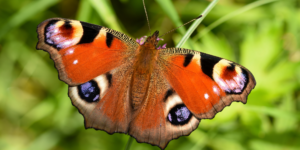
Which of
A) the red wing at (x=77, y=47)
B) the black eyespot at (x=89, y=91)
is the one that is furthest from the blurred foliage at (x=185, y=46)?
the black eyespot at (x=89, y=91)

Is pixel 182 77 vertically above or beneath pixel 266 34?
beneath

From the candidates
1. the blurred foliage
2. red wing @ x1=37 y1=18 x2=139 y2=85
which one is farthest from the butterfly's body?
the blurred foliage

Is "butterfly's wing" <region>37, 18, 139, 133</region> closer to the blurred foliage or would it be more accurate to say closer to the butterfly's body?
the butterfly's body

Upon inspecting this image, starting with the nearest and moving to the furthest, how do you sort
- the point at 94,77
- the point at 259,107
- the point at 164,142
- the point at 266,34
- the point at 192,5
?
the point at 164,142
the point at 94,77
the point at 259,107
the point at 266,34
the point at 192,5

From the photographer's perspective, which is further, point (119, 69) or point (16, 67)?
point (16, 67)

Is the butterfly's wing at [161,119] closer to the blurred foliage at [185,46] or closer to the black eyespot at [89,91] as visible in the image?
the black eyespot at [89,91]

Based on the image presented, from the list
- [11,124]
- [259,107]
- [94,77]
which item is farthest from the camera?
[11,124]

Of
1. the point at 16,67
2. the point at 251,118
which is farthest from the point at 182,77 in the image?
the point at 16,67

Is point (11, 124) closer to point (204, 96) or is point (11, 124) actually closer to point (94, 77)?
point (94, 77)
